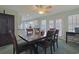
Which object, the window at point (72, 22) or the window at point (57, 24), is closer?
the window at point (72, 22)

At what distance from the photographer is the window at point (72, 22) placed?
5.96 meters

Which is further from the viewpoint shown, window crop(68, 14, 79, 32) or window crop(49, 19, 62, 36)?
window crop(49, 19, 62, 36)

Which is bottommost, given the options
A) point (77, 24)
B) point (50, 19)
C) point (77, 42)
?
point (77, 42)

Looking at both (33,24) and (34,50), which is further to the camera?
(33,24)

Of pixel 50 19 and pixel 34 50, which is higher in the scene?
pixel 50 19

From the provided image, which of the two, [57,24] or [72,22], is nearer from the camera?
[72,22]

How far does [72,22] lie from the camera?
6.23m

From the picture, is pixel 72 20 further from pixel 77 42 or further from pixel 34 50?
pixel 34 50

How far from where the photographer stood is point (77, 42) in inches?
204

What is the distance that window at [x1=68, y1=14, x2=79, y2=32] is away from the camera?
5955 mm
